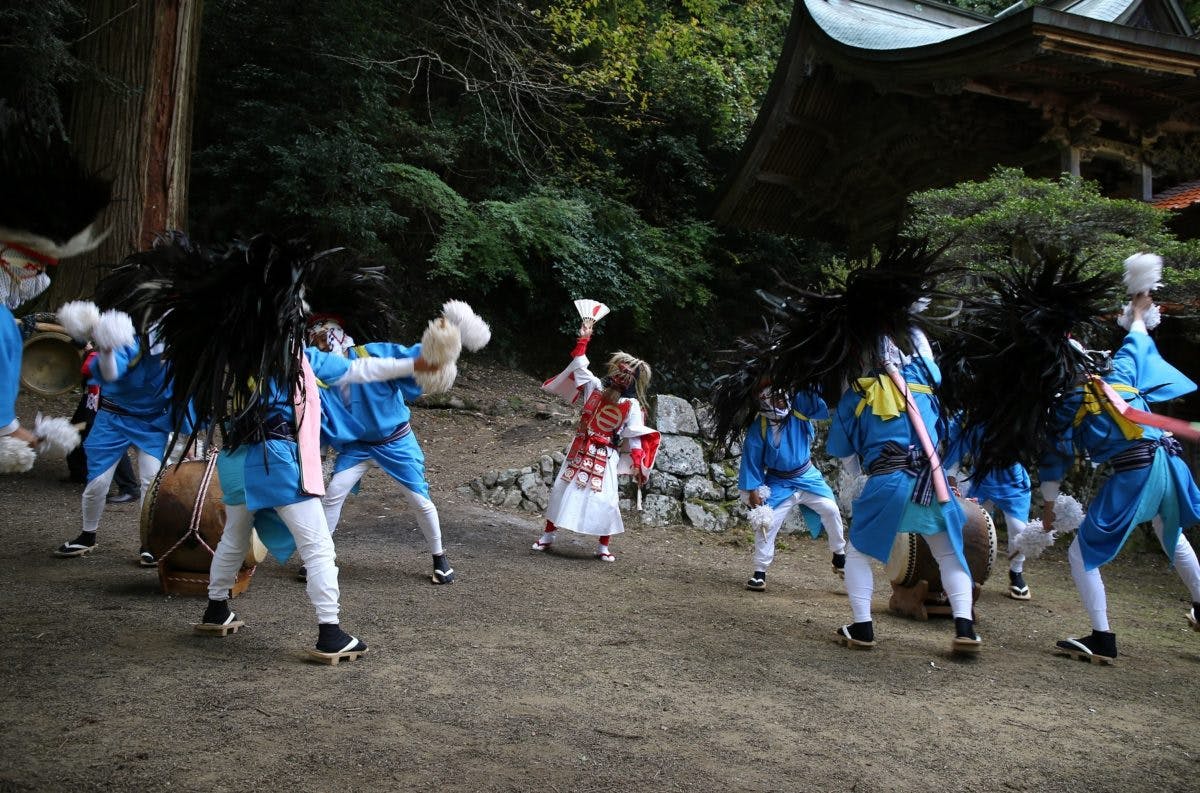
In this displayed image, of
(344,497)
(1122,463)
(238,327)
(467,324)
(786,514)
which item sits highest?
(467,324)

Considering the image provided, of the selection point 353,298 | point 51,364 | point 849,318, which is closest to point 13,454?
point 353,298

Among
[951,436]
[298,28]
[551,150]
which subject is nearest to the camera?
[951,436]

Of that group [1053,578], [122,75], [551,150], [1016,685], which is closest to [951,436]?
[1016,685]

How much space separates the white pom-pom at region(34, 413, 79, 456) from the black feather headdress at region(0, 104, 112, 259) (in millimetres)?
817

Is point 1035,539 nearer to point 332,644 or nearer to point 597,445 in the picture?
point 597,445

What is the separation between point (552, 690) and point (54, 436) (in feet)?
8.66

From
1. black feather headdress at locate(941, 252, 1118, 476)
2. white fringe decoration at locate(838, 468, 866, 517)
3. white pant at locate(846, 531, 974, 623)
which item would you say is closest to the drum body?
white pant at locate(846, 531, 974, 623)

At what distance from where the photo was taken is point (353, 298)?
6.04 m

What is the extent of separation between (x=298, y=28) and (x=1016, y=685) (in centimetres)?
1166

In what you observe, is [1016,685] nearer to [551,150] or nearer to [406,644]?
[406,644]

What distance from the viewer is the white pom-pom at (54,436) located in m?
4.15

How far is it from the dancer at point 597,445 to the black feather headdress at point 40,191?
3994 millimetres

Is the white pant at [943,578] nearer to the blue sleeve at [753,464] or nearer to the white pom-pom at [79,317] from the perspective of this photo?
the blue sleeve at [753,464]

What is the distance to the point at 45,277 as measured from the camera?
4.39 m
